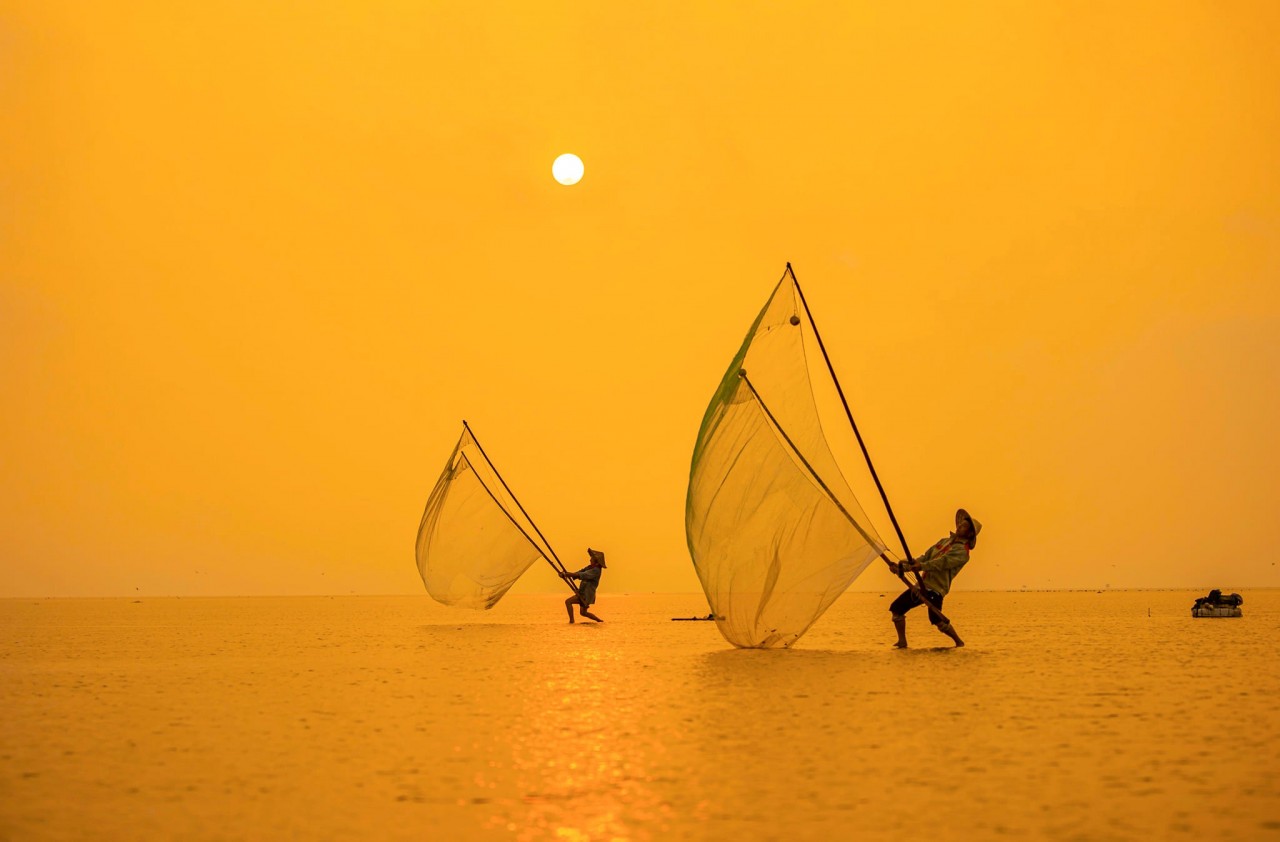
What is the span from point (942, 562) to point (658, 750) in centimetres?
1179

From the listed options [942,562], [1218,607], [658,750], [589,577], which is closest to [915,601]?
[942,562]

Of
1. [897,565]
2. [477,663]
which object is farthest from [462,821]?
[477,663]

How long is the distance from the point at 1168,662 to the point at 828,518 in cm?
620

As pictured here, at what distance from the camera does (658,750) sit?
1311cm

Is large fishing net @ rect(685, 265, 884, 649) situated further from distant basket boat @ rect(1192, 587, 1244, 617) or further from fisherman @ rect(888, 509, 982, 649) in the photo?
distant basket boat @ rect(1192, 587, 1244, 617)

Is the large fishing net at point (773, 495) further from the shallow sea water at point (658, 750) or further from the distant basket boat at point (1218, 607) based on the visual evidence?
the distant basket boat at point (1218, 607)

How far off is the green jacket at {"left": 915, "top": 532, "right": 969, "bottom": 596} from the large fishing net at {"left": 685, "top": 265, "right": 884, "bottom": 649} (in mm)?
937

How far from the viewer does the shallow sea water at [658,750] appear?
9.62 metres

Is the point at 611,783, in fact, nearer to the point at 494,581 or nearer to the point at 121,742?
the point at 121,742

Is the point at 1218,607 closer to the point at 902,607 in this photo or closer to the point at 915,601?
the point at 902,607

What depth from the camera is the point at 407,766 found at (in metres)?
12.4

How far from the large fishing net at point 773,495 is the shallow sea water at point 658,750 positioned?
1228 millimetres

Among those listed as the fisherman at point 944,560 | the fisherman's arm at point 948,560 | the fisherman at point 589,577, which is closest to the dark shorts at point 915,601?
the fisherman at point 944,560

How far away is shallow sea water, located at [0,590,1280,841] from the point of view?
31.6ft
